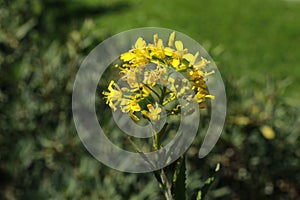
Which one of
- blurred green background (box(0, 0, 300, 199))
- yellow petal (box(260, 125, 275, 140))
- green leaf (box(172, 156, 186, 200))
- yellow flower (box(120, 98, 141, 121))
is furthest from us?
yellow petal (box(260, 125, 275, 140))

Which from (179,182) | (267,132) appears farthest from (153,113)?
(267,132)

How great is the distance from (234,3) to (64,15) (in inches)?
88.1

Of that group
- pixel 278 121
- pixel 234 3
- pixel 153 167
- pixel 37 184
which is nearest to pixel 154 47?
pixel 153 167

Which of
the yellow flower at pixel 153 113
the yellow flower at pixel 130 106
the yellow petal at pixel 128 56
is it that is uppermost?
the yellow petal at pixel 128 56

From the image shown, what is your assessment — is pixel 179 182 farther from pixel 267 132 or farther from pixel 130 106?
pixel 267 132

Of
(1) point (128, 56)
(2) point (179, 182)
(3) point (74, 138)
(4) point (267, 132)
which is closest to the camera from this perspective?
(1) point (128, 56)

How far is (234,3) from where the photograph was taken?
26.3 ft

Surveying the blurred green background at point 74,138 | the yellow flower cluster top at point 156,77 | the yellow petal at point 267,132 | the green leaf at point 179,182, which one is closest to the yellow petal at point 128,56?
the yellow flower cluster top at point 156,77

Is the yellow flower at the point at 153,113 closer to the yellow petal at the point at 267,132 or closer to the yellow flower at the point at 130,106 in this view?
the yellow flower at the point at 130,106

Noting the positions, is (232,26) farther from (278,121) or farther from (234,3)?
(278,121)

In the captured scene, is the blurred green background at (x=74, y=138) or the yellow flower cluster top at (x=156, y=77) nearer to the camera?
the yellow flower cluster top at (x=156, y=77)

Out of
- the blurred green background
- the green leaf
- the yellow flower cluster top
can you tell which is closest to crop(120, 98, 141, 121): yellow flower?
the yellow flower cluster top

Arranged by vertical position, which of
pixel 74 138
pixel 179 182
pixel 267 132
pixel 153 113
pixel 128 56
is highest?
pixel 128 56

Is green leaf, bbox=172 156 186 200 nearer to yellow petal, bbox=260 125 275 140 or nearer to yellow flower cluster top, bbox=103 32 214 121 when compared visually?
yellow flower cluster top, bbox=103 32 214 121
